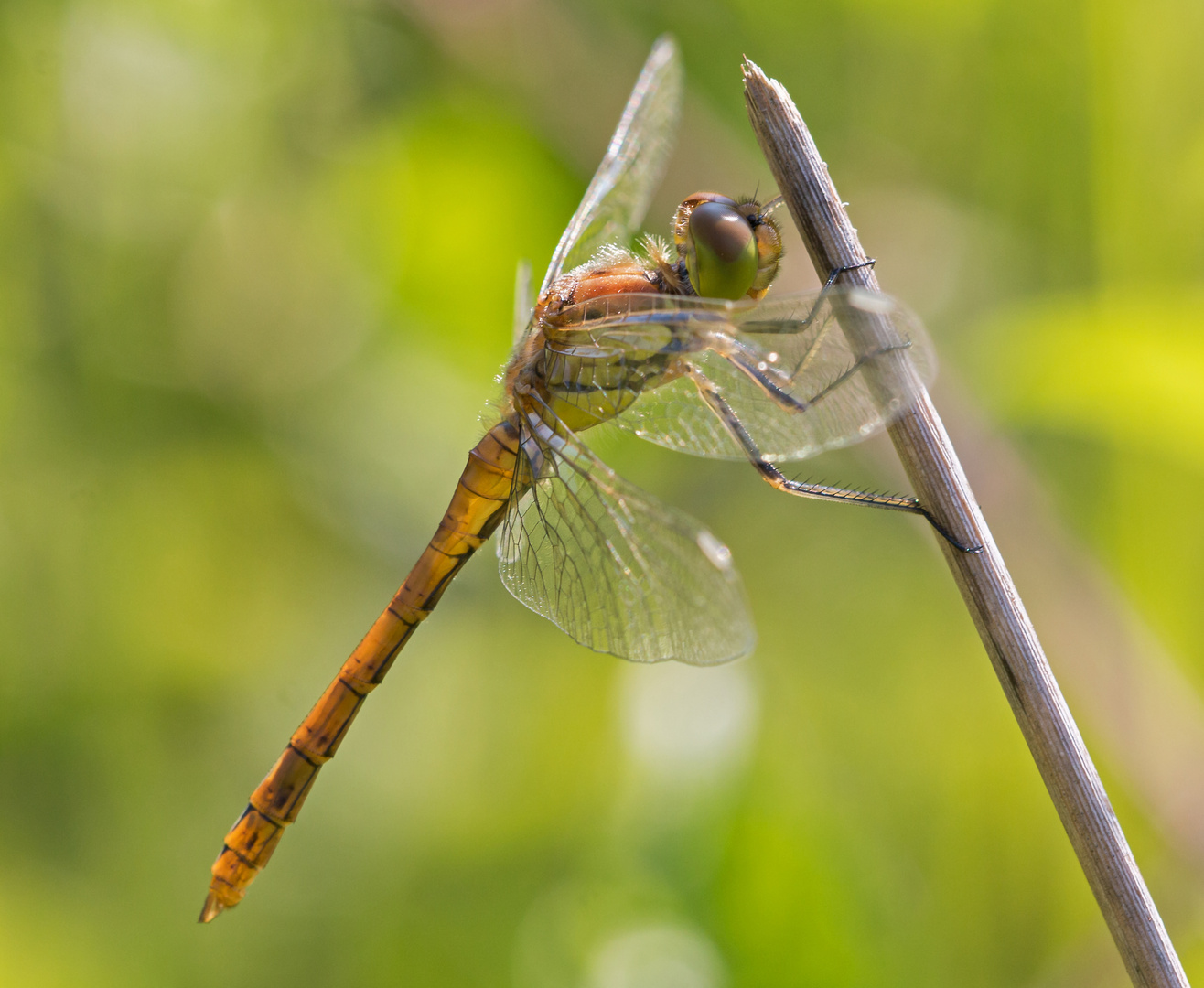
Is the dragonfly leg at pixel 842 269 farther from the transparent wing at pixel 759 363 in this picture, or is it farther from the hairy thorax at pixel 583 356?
the hairy thorax at pixel 583 356

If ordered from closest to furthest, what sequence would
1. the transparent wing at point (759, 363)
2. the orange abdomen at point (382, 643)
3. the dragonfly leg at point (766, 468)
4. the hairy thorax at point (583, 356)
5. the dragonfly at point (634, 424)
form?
the transparent wing at point (759, 363)
the dragonfly at point (634, 424)
the dragonfly leg at point (766, 468)
the hairy thorax at point (583, 356)
the orange abdomen at point (382, 643)

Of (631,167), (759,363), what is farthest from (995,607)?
(631,167)

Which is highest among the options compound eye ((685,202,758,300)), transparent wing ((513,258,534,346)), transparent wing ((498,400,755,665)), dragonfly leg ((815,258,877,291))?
dragonfly leg ((815,258,877,291))

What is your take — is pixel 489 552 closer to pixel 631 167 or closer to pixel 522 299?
pixel 522 299

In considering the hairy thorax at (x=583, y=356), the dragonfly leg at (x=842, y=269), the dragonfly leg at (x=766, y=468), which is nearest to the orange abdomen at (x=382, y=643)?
the hairy thorax at (x=583, y=356)

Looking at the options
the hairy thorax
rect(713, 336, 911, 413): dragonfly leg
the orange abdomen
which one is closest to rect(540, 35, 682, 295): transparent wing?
the hairy thorax

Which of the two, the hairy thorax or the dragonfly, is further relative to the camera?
the hairy thorax

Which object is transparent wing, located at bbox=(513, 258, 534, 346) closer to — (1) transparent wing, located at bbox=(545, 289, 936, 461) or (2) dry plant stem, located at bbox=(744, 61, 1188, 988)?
(1) transparent wing, located at bbox=(545, 289, 936, 461)
